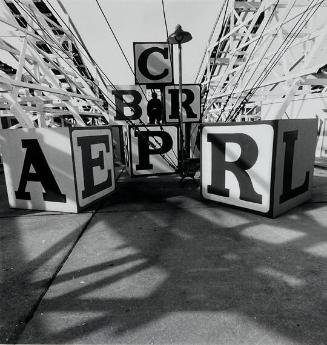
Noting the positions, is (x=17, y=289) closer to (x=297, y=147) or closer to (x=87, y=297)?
(x=87, y=297)

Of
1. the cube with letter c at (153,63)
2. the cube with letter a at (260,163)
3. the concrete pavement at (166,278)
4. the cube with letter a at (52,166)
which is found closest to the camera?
the concrete pavement at (166,278)

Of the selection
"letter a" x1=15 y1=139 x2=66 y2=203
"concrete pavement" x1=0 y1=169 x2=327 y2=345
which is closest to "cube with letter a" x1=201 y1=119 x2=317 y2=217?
"concrete pavement" x1=0 y1=169 x2=327 y2=345

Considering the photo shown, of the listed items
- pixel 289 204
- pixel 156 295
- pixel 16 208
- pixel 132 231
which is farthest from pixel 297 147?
pixel 16 208

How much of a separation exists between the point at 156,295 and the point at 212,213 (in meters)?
1.83

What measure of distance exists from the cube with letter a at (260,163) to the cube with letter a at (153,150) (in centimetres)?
173

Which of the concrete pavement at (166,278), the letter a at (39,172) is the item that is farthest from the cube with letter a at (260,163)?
the letter a at (39,172)

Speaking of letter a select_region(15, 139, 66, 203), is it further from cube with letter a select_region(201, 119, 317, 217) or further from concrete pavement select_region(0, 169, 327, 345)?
cube with letter a select_region(201, 119, 317, 217)

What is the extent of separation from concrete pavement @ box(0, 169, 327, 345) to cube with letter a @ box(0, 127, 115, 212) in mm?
367

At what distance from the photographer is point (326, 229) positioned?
279cm

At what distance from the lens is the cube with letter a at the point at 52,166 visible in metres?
3.55

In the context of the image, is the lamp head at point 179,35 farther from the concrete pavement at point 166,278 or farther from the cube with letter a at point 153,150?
the concrete pavement at point 166,278

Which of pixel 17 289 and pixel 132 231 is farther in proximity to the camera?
pixel 132 231

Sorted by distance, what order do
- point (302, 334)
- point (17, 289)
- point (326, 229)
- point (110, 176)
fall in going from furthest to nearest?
1. point (110, 176)
2. point (326, 229)
3. point (17, 289)
4. point (302, 334)

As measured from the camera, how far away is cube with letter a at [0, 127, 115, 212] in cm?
355
